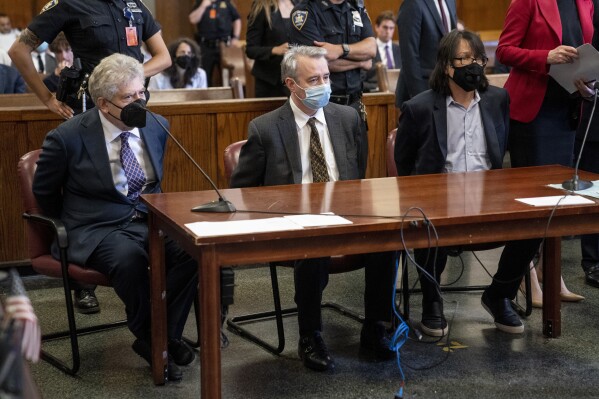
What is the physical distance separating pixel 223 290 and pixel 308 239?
296 mm

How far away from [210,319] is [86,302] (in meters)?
1.70

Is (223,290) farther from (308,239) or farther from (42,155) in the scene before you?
(42,155)

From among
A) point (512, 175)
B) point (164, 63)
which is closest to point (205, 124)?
point (164, 63)

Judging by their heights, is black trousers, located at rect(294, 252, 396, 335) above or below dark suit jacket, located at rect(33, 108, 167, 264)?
below

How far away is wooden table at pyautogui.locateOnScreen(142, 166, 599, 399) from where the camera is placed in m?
2.81

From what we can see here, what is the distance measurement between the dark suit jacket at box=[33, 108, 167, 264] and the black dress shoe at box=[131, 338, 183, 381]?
0.39 metres

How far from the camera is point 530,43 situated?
14.3 feet

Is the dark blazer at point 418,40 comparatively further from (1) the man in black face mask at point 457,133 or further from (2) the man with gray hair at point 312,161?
(2) the man with gray hair at point 312,161

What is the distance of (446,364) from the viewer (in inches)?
143

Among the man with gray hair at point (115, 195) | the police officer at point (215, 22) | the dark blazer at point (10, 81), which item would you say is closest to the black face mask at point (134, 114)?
the man with gray hair at point (115, 195)

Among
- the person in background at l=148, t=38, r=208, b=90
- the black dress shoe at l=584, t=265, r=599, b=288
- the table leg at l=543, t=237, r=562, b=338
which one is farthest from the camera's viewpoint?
the person in background at l=148, t=38, r=208, b=90

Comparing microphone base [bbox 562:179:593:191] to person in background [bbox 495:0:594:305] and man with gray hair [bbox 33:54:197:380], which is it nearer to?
person in background [bbox 495:0:594:305]

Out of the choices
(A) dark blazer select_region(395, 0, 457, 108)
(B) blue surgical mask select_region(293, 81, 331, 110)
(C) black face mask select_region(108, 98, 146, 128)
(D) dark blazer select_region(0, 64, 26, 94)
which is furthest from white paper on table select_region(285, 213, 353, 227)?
(D) dark blazer select_region(0, 64, 26, 94)

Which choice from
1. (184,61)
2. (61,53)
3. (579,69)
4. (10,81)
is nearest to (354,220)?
(579,69)
